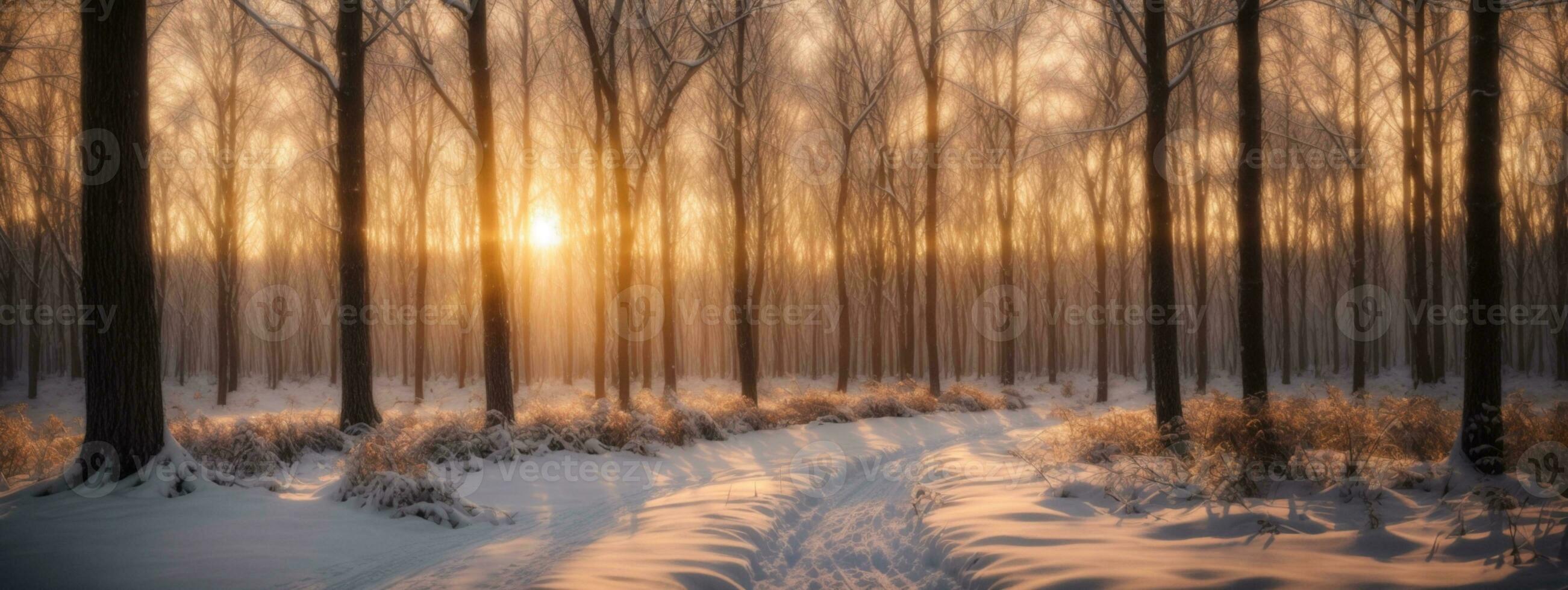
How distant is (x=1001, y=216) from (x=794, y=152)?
8066 mm

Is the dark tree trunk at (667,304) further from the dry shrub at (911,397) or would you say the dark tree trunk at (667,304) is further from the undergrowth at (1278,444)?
the undergrowth at (1278,444)

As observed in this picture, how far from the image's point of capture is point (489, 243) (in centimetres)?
939

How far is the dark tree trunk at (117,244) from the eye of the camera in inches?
220

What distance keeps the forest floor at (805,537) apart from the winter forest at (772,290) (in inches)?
1.8

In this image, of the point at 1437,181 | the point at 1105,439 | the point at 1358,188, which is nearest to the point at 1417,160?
the point at 1437,181

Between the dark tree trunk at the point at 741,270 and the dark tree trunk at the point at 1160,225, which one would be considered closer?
the dark tree trunk at the point at 1160,225

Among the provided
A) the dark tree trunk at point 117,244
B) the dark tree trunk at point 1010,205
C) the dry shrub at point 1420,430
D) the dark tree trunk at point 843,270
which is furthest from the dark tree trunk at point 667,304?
the dry shrub at point 1420,430

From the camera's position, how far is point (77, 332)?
86.3 feet

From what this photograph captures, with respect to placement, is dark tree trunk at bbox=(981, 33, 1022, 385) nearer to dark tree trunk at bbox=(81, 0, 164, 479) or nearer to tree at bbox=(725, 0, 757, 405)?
→ tree at bbox=(725, 0, 757, 405)

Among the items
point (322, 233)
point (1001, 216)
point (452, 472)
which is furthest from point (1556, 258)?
point (322, 233)

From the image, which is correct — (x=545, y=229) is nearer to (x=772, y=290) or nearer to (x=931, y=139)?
(x=772, y=290)

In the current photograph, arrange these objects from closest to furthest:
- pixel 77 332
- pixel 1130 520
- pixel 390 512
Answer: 1. pixel 1130 520
2. pixel 390 512
3. pixel 77 332

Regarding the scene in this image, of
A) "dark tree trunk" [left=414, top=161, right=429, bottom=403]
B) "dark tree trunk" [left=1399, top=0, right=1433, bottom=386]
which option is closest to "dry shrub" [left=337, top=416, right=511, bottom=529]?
"dark tree trunk" [left=414, top=161, right=429, bottom=403]

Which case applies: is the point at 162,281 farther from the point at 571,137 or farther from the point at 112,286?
the point at 112,286
